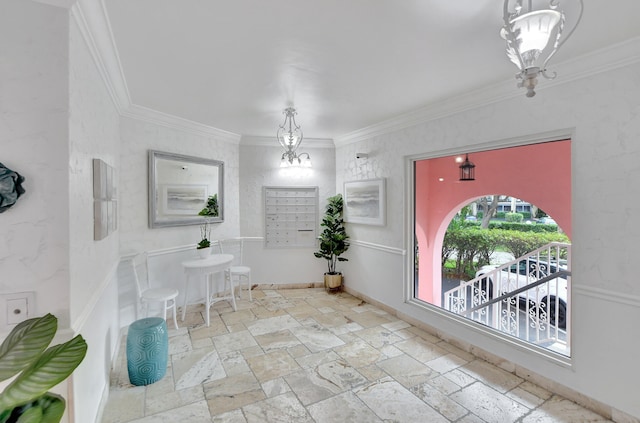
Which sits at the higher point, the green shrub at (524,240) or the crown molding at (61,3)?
the crown molding at (61,3)

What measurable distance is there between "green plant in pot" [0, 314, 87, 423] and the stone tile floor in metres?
1.48

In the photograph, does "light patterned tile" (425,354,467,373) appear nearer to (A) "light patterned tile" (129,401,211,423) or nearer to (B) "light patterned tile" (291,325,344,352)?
(B) "light patterned tile" (291,325,344,352)

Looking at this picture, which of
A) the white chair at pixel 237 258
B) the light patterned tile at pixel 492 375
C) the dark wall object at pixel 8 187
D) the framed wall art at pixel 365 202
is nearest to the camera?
the dark wall object at pixel 8 187

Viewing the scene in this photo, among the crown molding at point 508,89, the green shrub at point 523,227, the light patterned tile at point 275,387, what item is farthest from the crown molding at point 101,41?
the green shrub at point 523,227

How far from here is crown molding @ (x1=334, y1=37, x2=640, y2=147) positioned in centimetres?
201

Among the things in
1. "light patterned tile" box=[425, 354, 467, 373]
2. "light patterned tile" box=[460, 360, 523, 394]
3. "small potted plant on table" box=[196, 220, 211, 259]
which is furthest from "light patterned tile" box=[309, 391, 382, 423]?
"small potted plant on table" box=[196, 220, 211, 259]

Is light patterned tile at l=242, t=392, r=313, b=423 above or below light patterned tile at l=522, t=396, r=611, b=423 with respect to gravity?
above

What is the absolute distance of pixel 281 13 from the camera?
1.70 metres

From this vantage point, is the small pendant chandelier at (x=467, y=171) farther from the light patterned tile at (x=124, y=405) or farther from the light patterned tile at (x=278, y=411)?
the light patterned tile at (x=124, y=405)

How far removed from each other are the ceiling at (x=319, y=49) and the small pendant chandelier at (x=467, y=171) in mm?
904

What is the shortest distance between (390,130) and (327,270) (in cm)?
257

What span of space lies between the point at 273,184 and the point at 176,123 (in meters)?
1.73

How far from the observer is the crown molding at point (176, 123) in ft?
11.1

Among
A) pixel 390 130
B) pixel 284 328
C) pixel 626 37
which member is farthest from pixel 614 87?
pixel 284 328
